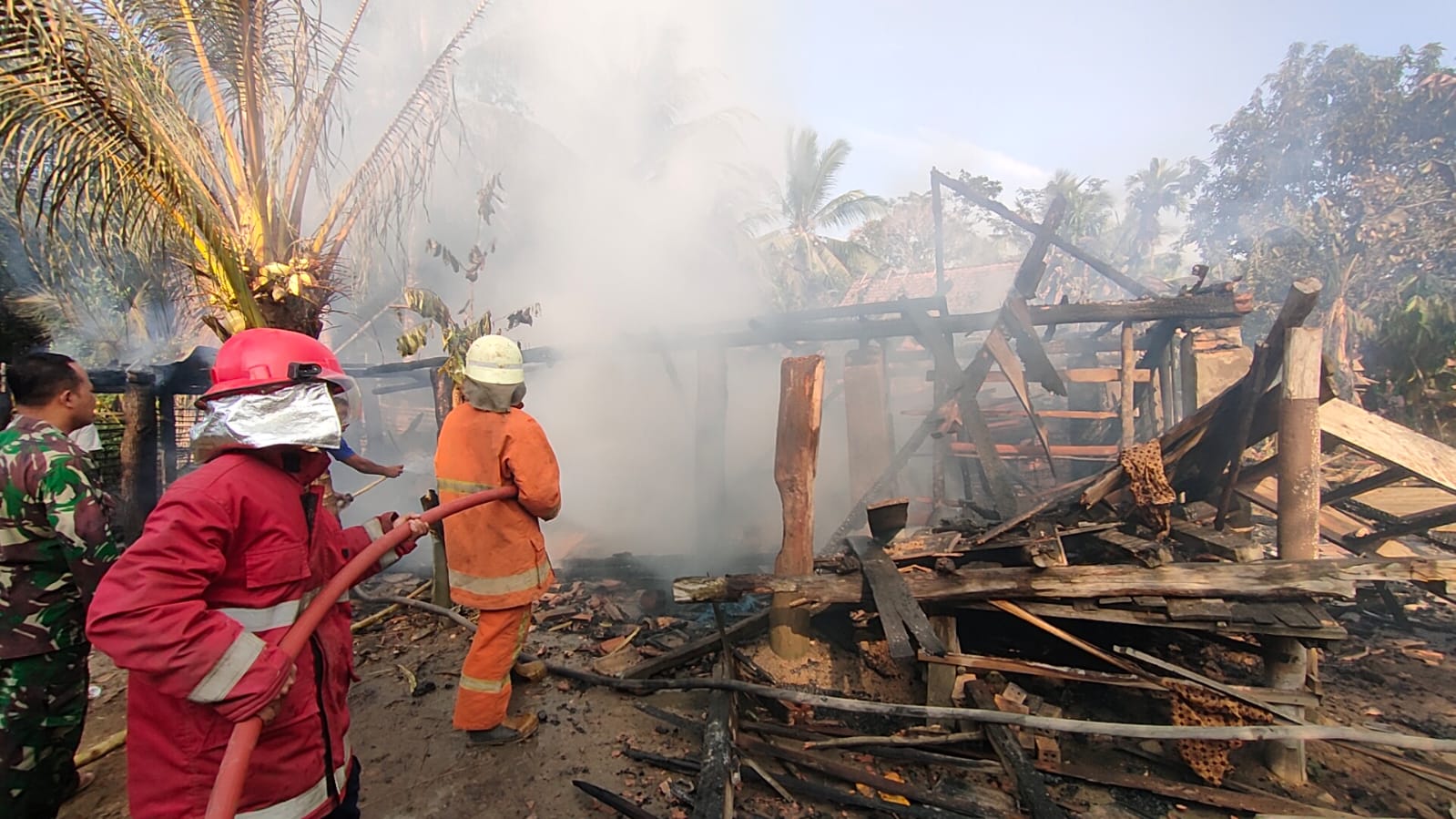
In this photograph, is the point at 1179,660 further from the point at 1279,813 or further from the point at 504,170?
the point at 504,170

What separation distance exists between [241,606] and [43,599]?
1.72 m

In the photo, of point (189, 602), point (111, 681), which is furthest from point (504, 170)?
point (189, 602)

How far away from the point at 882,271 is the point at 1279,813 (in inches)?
1041

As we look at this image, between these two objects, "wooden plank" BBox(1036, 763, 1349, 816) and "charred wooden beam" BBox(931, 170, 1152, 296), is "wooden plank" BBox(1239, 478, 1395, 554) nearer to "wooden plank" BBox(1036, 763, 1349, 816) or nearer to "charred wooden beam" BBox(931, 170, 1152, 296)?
"wooden plank" BBox(1036, 763, 1349, 816)

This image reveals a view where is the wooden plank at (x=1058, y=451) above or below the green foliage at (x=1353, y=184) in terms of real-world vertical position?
below

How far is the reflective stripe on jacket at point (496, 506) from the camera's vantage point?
3.60m

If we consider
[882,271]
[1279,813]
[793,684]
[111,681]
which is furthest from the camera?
[882,271]

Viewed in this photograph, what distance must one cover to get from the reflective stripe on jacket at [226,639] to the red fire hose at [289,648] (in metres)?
0.05

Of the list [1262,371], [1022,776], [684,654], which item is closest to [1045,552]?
[1022,776]

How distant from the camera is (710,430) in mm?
8562

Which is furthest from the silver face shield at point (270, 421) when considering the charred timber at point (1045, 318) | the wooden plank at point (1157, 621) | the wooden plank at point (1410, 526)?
the wooden plank at point (1410, 526)

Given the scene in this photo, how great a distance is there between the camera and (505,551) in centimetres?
361

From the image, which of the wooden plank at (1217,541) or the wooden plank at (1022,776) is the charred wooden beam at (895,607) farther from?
the wooden plank at (1217,541)

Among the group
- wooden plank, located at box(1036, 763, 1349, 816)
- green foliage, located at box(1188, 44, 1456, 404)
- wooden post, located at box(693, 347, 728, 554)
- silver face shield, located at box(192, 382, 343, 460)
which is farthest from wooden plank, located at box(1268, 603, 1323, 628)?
green foliage, located at box(1188, 44, 1456, 404)
